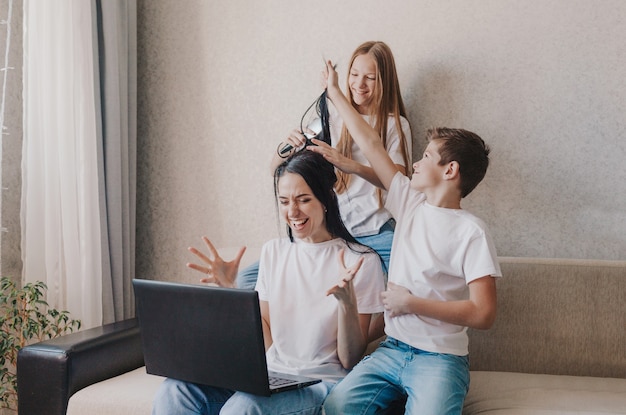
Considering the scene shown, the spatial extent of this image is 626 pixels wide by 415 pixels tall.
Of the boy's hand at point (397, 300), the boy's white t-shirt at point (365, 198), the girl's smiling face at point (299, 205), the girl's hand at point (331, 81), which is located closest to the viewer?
the boy's hand at point (397, 300)

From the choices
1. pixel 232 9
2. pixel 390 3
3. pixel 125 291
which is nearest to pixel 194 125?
pixel 232 9

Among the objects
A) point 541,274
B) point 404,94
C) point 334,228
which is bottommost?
point 541,274

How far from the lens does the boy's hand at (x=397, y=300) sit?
1.87 meters

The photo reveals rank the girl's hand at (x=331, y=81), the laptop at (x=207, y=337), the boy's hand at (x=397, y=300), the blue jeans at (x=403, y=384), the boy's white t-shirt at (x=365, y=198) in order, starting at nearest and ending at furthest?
the laptop at (x=207, y=337)
the blue jeans at (x=403, y=384)
the boy's hand at (x=397, y=300)
the girl's hand at (x=331, y=81)
the boy's white t-shirt at (x=365, y=198)

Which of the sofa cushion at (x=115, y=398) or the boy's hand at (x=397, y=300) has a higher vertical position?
the boy's hand at (x=397, y=300)

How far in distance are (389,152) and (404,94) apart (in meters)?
0.29

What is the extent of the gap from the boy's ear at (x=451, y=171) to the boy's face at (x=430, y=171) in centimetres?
1

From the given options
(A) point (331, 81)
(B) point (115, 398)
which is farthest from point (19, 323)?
(A) point (331, 81)

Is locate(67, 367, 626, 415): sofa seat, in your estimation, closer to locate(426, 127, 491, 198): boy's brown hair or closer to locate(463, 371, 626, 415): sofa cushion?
locate(463, 371, 626, 415): sofa cushion

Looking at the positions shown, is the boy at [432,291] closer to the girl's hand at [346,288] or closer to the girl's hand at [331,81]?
the girl's hand at [346,288]

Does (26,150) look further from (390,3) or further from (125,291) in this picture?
(390,3)

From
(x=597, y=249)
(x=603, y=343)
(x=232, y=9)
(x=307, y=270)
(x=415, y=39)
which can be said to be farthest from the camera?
(x=232, y=9)

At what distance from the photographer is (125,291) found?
3104mm

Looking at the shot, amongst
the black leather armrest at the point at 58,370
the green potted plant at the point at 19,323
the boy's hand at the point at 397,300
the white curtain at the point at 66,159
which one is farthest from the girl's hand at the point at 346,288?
the white curtain at the point at 66,159
